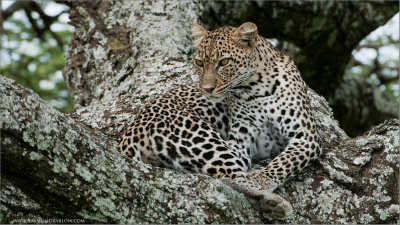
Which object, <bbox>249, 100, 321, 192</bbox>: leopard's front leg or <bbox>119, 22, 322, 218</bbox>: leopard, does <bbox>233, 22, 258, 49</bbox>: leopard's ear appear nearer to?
<bbox>119, 22, 322, 218</bbox>: leopard

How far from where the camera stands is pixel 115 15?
10.7 metres

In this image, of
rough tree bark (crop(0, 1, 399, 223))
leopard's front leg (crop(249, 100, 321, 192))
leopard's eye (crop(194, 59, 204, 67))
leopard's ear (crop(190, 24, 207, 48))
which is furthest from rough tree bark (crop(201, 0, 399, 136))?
leopard's front leg (crop(249, 100, 321, 192))

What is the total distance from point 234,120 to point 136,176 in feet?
7.33

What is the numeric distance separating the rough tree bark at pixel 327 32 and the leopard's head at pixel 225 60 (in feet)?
14.2

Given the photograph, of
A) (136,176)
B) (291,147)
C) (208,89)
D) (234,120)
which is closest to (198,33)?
(208,89)

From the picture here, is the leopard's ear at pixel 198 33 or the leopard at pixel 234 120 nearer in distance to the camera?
the leopard at pixel 234 120

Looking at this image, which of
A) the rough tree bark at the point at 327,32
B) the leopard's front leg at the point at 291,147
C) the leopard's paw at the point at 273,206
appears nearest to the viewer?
the leopard's paw at the point at 273,206

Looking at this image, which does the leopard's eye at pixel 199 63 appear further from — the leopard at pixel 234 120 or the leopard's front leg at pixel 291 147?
the leopard's front leg at pixel 291 147

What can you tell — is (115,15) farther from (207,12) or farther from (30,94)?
(30,94)

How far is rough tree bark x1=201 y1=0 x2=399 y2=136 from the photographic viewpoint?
469 inches

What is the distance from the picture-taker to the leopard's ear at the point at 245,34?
686cm

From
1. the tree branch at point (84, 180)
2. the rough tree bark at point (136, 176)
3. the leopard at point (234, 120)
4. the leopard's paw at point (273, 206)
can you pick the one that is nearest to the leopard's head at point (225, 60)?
the leopard at point (234, 120)

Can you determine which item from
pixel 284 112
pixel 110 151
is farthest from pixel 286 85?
pixel 110 151

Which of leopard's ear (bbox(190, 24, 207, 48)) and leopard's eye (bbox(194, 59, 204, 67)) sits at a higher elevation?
leopard's ear (bbox(190, 24, 207, 48))
